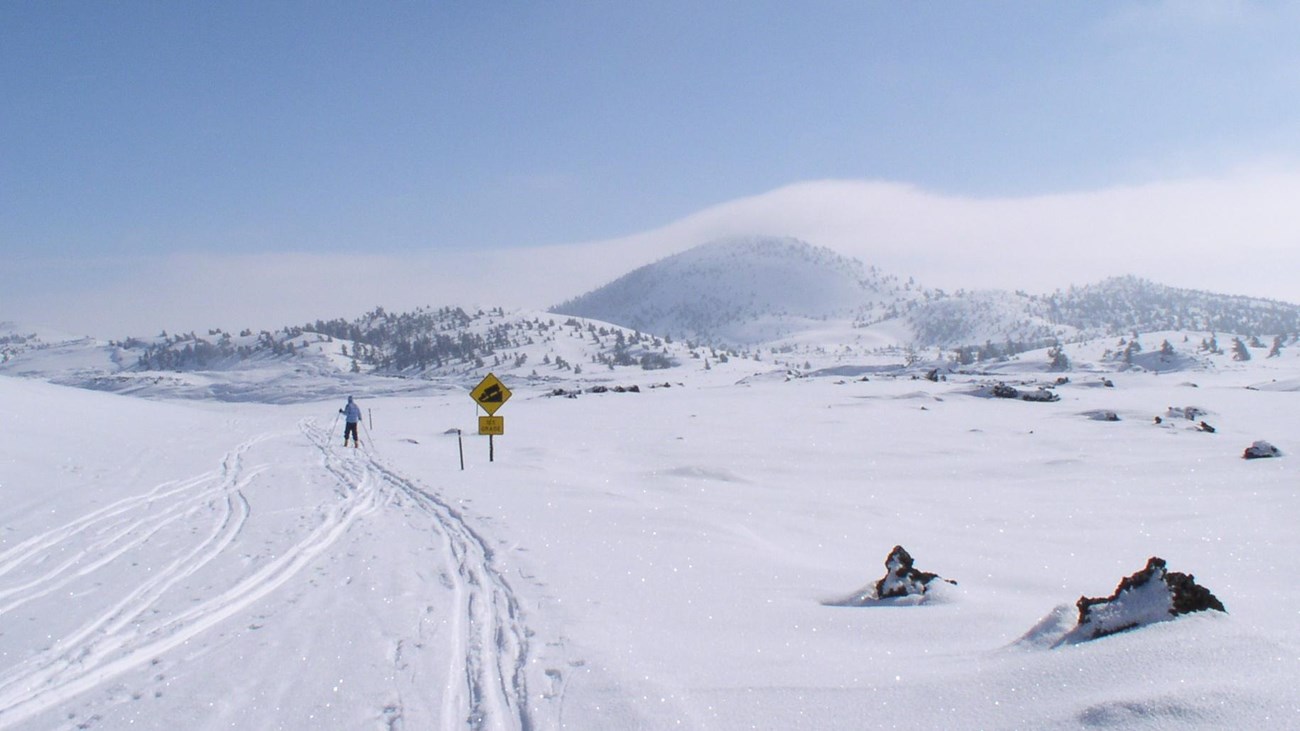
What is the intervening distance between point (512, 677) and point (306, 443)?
25230 mm

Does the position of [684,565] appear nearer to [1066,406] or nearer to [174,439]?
[174,439]

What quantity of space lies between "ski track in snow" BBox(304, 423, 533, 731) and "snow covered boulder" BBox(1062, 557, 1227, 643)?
11.6 ft

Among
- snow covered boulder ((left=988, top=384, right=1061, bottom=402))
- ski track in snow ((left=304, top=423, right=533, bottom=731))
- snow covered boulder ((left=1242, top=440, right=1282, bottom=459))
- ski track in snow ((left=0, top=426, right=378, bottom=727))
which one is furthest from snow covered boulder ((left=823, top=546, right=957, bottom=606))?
snow covered boulder ((left=988, top=384, right=1061, bottom=402))

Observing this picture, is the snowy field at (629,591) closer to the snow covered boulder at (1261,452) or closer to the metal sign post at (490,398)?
the snow covered boulder at (1261,452)

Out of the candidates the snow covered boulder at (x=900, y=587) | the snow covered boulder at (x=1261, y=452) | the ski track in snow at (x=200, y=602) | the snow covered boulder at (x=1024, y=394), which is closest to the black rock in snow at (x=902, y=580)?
the snow covered boulder at (x=900, y=587)

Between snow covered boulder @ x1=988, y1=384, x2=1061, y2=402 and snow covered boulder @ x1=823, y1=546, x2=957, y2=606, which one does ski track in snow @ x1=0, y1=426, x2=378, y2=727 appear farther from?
snow covered boulder @ x1=988, y1=384, x2=1061, y2=402

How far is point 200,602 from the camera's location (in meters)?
7.16

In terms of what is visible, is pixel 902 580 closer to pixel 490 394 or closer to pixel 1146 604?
pixel 1146 604

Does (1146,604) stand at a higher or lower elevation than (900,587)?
higher

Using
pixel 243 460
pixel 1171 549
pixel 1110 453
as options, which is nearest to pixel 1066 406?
pixel 1110 453

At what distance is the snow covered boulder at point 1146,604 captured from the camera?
446 centimetres

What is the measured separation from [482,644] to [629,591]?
1.99m

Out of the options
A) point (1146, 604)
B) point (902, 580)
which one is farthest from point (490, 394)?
point (1146, 604)

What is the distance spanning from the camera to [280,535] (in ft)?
34.0
